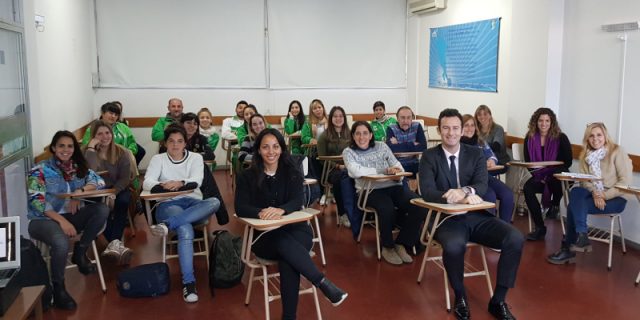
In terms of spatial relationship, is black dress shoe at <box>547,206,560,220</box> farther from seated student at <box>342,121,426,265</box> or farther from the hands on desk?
the hands on desk

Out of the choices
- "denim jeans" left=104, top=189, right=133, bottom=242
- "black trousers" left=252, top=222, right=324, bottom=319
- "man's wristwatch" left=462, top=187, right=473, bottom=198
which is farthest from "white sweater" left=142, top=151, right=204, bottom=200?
"man's wristwatch" left=462, top=187, right=473, bottom=198

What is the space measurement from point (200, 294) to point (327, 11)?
20.9ft

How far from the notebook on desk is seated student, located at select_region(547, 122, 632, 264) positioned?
388 cm

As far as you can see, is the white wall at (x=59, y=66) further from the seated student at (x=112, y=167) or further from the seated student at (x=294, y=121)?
the seated student at (x=294, y=121)

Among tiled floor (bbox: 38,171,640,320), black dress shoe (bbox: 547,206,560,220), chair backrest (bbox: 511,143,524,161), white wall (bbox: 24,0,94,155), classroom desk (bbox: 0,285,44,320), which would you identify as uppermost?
white wall (bbox: 24,0,94,155)

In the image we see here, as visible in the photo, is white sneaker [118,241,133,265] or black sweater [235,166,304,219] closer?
black sweater [235,166,304,219]

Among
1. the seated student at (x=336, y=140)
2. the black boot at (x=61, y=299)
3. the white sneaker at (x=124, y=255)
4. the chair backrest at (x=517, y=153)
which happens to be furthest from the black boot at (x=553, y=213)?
the black boot at (x=61, y=299)

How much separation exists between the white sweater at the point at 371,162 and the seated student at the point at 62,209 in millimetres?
2027

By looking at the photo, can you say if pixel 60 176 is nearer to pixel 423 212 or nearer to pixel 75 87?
pixel 423 212

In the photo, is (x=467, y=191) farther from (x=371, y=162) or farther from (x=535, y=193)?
(x=535, y=193)

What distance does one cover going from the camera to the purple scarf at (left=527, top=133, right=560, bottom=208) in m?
5.36

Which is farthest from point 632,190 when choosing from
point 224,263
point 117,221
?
point 117,221

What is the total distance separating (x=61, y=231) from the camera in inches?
148

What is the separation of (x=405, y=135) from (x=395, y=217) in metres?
1.80
